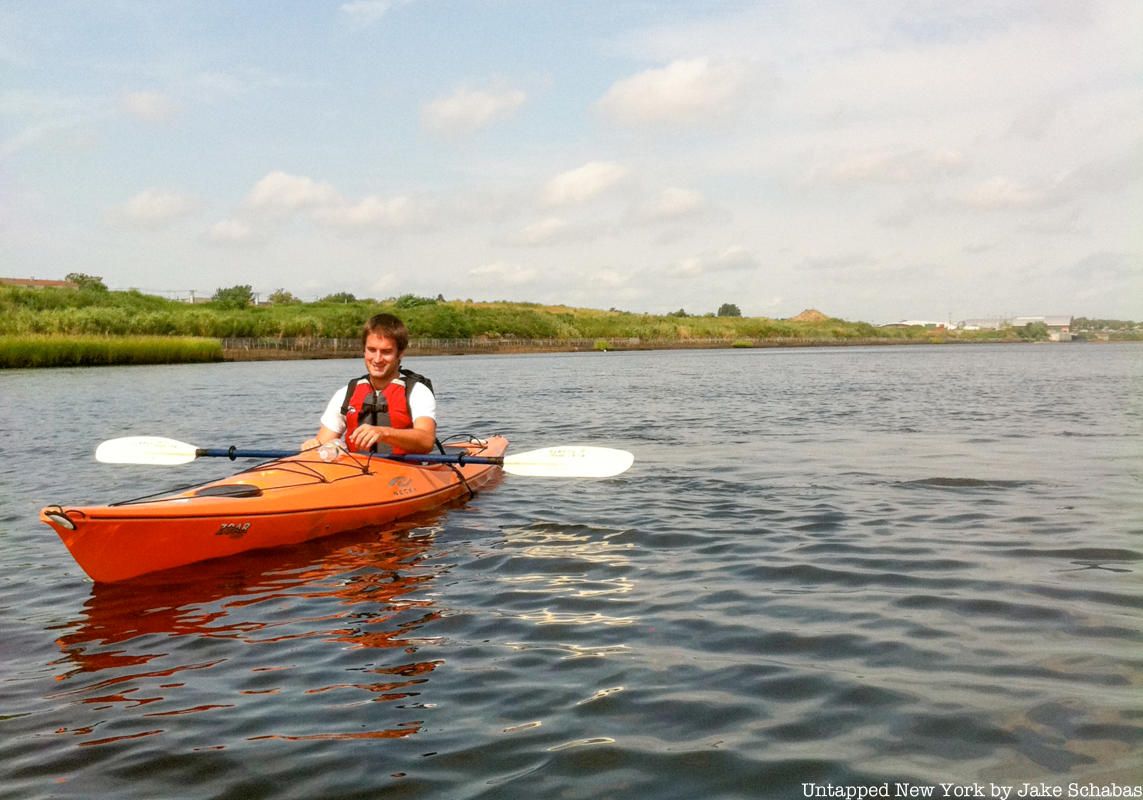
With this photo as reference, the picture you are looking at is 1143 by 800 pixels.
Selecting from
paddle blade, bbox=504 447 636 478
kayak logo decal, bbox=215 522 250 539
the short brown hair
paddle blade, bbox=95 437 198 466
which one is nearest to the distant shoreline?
paddle blade, bbox=95 437 198 466

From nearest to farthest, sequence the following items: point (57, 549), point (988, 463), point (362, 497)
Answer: point (57, 549), point (362, 497), point (988, 463)

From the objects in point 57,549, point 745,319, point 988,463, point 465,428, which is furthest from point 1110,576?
point 745,319

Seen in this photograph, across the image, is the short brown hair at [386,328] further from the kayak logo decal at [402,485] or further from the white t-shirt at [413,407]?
the kayak logo decal at [402,485]

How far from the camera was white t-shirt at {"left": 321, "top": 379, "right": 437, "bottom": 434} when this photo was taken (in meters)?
7.45

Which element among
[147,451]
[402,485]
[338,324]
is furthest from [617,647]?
[338,324]

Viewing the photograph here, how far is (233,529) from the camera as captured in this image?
601 centimetres

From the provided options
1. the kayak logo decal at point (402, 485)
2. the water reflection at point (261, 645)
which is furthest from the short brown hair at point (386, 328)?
the water reflection at point (261, 645)

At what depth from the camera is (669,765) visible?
3.08 metres

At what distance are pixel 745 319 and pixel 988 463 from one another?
10928cm

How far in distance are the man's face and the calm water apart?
128cm

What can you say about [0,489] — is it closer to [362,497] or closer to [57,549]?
[57,549]

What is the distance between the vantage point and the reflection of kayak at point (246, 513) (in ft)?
17.6

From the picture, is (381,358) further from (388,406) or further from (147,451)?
(147,451)

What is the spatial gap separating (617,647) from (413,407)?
3722 mm
